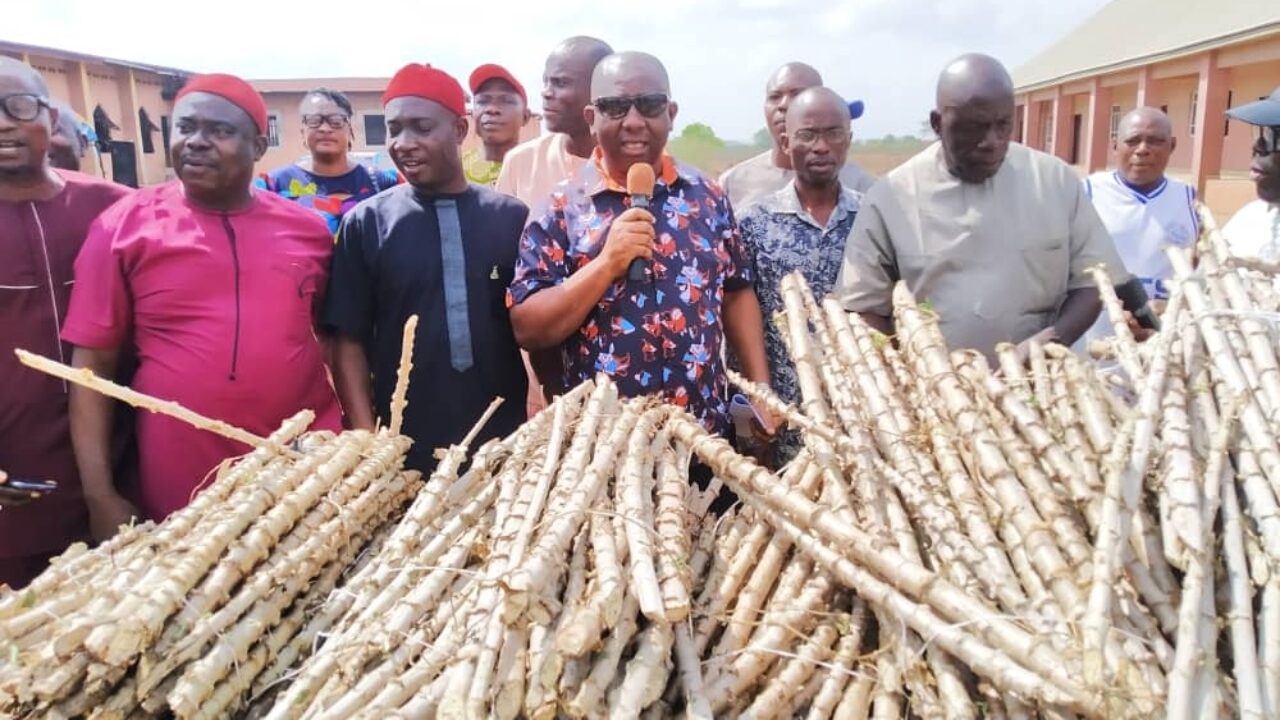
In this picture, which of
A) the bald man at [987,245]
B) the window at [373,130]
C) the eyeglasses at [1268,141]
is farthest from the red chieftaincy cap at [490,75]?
the window at [373,130]

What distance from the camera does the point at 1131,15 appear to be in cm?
2181

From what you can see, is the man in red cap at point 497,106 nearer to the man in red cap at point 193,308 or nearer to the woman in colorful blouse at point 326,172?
the woman in colorful blouse at point 326,172

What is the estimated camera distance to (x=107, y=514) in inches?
113

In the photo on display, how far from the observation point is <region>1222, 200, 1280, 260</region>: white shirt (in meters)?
3.55

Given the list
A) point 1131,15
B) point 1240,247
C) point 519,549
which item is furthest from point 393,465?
point 1131,15

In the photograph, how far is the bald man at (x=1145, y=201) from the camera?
4.96m

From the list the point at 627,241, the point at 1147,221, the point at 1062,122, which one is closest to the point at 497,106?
the point at 627,241

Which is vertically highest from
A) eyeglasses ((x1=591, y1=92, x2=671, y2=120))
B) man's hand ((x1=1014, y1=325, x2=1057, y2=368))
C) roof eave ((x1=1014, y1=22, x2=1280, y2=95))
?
roof eave ((x1=1014, y1=22, x2=1280, y2=95))

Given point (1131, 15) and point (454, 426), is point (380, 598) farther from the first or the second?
point (1131, 15)

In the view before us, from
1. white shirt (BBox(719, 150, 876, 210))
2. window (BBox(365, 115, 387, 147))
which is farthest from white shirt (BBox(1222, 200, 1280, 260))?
window (BBox(365, 115, 387, 147))

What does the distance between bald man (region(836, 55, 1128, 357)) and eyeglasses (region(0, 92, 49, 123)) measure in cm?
283

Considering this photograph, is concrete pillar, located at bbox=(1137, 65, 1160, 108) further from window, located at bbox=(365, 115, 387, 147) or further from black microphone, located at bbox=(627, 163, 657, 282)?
window, located at bbox=(365, 115, 387, 147)

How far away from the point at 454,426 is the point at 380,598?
1.56 m

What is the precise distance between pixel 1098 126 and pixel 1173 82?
274 centimetres
